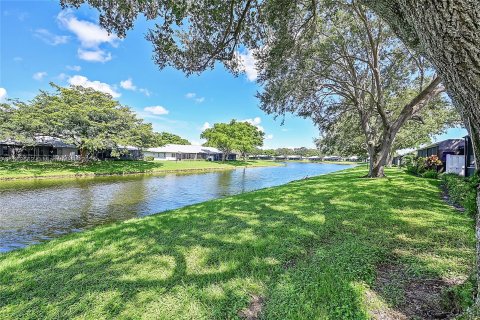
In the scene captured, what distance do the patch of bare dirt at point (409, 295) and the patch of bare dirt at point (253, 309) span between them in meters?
1.18

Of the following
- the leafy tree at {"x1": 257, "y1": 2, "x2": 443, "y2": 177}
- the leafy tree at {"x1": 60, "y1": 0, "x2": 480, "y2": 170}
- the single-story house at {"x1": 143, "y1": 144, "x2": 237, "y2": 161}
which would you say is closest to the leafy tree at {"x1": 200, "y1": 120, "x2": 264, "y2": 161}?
the single-story house at {"x1": 143, "y1": 144, "x2": 237, "y2": 161}

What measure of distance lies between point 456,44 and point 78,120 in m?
32.8

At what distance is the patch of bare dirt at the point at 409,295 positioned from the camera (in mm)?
2537

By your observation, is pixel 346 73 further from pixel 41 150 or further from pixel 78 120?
pixel 41 150

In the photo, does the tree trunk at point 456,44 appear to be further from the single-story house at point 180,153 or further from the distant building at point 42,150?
the single-story house at point 180,153

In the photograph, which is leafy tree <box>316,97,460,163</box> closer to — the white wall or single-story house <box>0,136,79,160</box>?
single-story house <box>0,136,79,160</box>

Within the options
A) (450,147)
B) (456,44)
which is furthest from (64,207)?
(450,147)

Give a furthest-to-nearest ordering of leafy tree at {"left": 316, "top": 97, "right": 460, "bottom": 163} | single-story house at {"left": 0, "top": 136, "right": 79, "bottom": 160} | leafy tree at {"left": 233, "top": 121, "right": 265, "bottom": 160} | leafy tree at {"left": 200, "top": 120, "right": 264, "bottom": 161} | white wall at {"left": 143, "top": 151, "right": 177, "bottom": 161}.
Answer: leafy tree at {"left": 233, "top": 121, "right": 265, "bottom": 160}, leafy tree at {"left": 200, "top": 120, "right": 264, "bottom": 161}, white wall at {"left": 143, "top": 151, "right": 177, "bottom": 161}, single-story house at {"left": 0, "top": 136, "right": 79, "bottom": 160}, leafy tree at {"left": 316, "top": 97, "right": 460, "bottom": 163}

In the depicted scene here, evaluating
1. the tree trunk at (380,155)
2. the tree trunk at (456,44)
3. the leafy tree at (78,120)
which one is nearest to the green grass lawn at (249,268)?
the tree trunk at (456,44)

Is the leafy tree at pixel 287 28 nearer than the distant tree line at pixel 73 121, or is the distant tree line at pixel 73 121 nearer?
the leafy tree at pixel 287 28

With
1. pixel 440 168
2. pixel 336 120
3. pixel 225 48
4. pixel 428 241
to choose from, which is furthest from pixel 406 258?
pixel 440 168

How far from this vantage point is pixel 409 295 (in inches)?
113

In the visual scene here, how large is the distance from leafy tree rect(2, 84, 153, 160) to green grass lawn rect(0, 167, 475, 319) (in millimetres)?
25921

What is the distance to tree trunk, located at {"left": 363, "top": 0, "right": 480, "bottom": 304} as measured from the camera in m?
1.64
